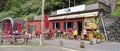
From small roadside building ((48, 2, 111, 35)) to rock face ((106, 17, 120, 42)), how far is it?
1.69m

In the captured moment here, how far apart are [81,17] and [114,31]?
5.51 meters

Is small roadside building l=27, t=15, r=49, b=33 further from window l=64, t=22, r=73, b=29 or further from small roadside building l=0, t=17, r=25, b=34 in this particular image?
window l=64, t=22, r=73, b=29

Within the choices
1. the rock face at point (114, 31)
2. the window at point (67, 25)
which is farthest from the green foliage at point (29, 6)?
the rock face at point (114, 31)

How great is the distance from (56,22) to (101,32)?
400 inches

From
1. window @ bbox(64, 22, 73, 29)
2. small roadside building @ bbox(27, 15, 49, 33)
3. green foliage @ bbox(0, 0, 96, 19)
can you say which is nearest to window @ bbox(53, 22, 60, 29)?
window @ bbox(64, 22, 73, 29)

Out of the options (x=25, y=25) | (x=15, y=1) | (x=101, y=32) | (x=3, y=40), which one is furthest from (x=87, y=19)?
(x=15, y=1)

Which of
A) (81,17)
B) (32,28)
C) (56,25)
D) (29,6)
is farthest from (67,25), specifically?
(29,6)

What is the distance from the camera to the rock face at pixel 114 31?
23250mm

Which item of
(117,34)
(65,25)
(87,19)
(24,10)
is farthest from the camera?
(24,10)

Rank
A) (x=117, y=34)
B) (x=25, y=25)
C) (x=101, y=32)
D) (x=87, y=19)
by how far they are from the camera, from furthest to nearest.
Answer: (x=25, y=25) < (x=87, y=19) < (x=101, y=32) < (x=117, y=34)

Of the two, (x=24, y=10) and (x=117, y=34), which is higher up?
(x=24, y=10)

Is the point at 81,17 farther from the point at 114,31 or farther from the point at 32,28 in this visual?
the point at 32,28

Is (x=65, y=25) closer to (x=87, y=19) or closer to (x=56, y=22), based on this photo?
(x=56, y=22)

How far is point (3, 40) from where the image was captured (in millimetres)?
24125
